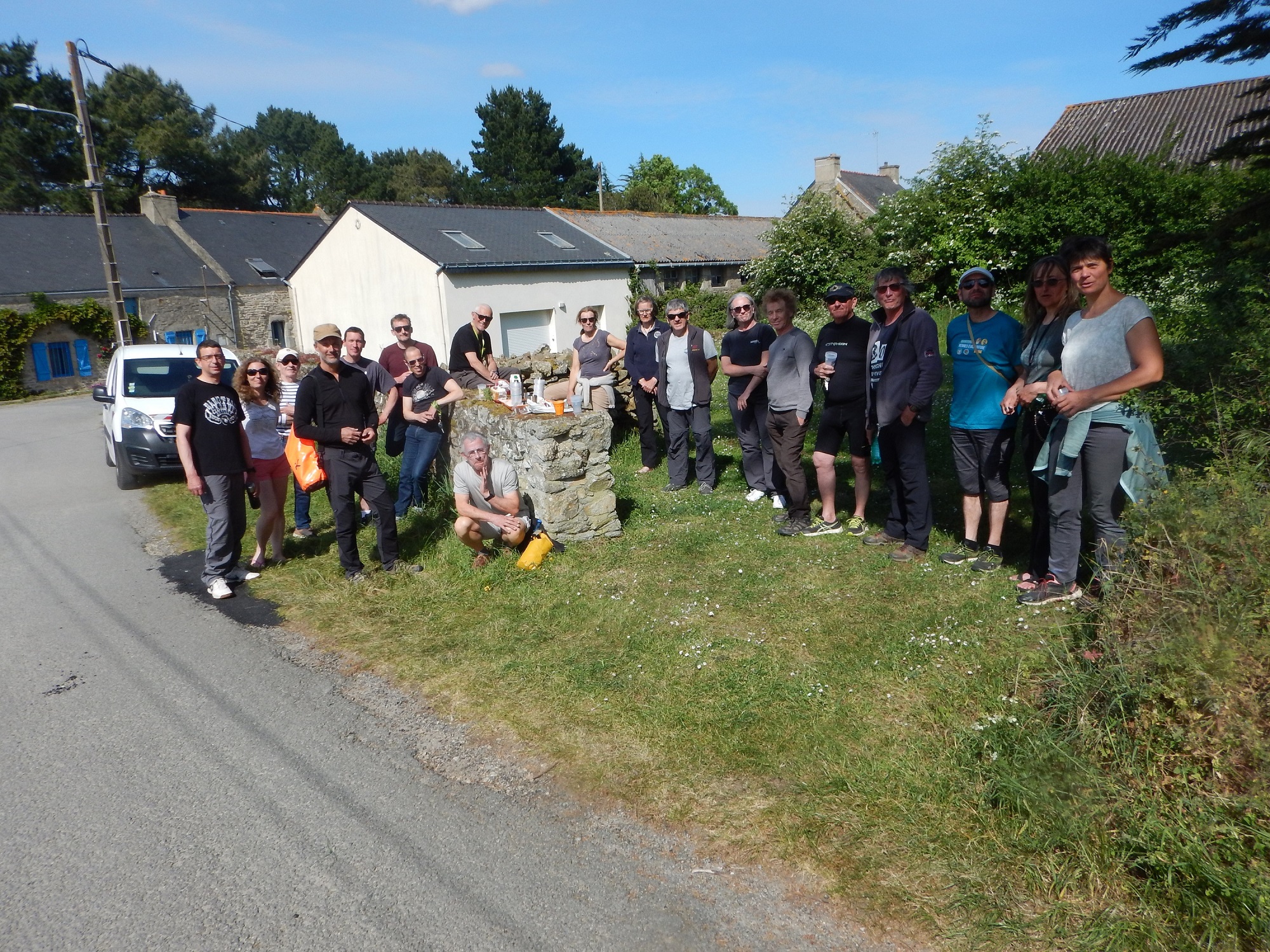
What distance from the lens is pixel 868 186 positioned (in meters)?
38.3

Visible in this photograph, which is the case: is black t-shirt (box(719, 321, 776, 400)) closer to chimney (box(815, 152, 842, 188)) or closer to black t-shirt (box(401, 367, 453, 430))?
black t-shirt (box(401, 367, 453, 430))

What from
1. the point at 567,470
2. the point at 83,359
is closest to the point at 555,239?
the point at 83,359

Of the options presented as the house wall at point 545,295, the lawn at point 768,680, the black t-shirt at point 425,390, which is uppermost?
the house wall at point 545,295

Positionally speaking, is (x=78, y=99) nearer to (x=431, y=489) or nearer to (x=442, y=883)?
(x=431, y=489)

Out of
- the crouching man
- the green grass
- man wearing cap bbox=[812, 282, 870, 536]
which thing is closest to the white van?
the green grass

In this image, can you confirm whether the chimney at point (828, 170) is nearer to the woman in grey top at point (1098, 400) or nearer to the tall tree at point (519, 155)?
the tall tree at point (519, 155)

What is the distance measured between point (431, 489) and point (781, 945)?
6356 millimetres

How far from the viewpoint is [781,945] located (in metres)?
2.83

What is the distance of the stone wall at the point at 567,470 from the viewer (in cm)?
684

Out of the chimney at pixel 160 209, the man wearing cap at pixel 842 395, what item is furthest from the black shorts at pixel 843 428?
the chimney at pixel 160 209

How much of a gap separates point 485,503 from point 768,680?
9.66ft

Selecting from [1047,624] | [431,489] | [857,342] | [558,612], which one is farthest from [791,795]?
[431,489]

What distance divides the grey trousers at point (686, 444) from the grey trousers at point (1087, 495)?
3.88 metres

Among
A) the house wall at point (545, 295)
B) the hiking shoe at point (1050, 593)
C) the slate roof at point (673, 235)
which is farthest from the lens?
the slate roof at point (673, 235)
